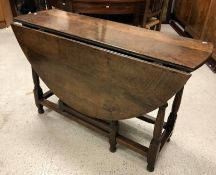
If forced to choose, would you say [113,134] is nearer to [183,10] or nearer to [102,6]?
[102,6]

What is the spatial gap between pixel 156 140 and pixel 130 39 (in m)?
0.60

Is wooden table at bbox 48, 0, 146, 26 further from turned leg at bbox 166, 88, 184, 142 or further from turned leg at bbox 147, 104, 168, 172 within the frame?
turned leg at bbox 147, 104, 168, 172

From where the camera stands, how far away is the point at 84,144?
1633 millimetres

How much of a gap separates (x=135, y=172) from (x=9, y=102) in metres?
1.26

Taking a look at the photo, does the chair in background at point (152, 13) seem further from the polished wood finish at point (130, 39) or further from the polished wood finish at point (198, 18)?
the polished wood finish at point (130, 39)

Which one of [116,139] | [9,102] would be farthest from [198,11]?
[9,102]

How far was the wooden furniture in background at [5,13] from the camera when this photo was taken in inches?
136

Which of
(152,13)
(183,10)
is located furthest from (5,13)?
(183,10)

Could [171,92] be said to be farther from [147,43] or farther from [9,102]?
[9,102]

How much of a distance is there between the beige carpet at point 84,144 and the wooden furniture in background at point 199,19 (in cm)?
94

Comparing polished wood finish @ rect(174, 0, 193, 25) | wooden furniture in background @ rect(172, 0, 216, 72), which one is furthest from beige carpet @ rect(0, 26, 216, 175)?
polished wood finish @ rect(174, 0, 193, 25)

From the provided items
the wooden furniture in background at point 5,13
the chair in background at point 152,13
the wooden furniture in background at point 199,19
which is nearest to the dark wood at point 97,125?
the chair in background at point 152,13

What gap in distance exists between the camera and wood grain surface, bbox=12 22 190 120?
1.11 metres

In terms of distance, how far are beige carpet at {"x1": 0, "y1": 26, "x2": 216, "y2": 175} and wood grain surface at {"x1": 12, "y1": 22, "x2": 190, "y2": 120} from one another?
1.03ft
